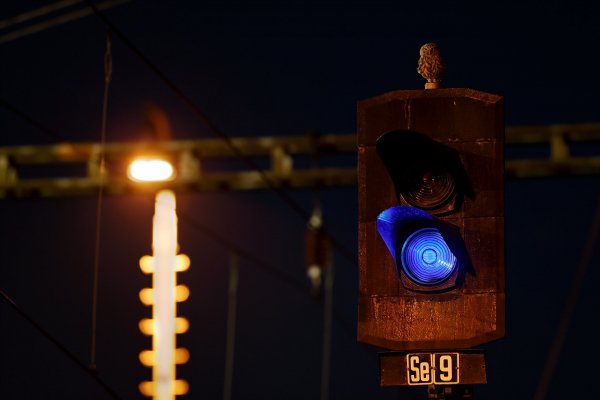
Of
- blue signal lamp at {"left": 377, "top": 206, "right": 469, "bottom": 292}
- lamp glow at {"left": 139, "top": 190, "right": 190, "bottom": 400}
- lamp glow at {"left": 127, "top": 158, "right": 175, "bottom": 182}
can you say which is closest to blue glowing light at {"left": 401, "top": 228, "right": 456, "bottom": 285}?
blue signal lamp at {"left": 377, "top": 206, "right": 469, "bottom": 292}

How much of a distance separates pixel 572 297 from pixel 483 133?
785 millimetres

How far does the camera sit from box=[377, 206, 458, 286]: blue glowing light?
6.27 m

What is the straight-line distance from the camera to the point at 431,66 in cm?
659

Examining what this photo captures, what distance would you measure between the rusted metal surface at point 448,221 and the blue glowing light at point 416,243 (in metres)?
0.05

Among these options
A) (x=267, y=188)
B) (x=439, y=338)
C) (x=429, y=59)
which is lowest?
(x=439, y=338)

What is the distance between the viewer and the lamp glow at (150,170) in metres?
12.1

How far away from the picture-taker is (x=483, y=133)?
6316mm

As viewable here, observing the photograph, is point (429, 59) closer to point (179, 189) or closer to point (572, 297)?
Result: point (572, 297)

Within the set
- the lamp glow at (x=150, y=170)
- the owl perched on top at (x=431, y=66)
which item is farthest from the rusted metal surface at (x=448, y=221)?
the lamp glow at (x=150, y=170)

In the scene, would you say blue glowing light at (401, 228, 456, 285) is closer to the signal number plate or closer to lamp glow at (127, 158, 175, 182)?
the signal number plate

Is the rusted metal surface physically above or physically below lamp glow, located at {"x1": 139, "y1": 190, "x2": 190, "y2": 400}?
below

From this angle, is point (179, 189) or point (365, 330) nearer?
point (365, 330)

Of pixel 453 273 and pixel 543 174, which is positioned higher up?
pixel 543 174

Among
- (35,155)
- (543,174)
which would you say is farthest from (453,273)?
(35,155)
